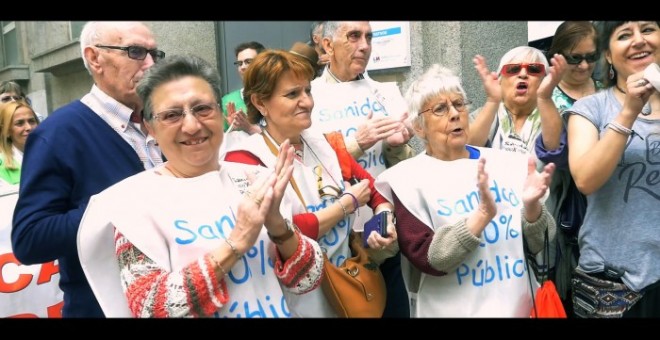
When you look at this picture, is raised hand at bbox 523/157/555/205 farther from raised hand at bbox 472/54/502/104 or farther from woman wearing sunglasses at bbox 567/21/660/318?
raised hand at bbox 472/54/502/104

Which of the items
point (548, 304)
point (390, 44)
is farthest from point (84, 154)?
point (390, 44)

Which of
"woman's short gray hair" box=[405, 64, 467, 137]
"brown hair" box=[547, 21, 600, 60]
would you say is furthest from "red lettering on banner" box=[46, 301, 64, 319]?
"brown hair" box=[547, 21, 600, 60]

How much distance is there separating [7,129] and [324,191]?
2.88m

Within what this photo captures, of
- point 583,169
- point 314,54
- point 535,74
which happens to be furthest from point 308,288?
point 314,54

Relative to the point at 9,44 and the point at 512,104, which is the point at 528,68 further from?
the point at 9,44

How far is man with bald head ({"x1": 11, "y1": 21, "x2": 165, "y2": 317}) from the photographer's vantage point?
221cm

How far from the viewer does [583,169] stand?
2.52 metres

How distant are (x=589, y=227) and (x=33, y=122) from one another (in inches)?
153

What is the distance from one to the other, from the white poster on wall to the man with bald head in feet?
11.1

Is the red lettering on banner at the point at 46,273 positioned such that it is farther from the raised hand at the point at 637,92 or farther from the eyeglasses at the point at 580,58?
the eyeglasses at the point at 580,58

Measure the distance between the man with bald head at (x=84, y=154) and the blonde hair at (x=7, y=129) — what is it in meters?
2.13

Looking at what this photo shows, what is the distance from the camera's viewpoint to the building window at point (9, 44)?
11727 mm

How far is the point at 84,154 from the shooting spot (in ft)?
7.54

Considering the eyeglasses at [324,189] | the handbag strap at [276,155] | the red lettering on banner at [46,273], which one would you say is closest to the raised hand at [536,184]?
the eyeglasses at [324,189]
